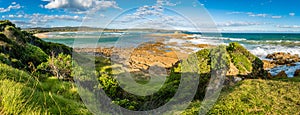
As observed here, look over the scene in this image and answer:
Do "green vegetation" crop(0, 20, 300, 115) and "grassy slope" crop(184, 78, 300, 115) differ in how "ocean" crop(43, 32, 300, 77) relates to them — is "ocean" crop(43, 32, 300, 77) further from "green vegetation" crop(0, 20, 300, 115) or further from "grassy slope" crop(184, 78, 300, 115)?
"grassy slope" crop(184, 78, 300, 115)

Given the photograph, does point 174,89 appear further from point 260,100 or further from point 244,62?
point 244,62

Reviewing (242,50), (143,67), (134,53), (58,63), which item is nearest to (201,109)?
(242,50)

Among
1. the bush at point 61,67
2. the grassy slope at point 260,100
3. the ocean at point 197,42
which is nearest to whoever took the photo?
the grassy slope at point 260,100

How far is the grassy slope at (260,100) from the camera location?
2.59 meters

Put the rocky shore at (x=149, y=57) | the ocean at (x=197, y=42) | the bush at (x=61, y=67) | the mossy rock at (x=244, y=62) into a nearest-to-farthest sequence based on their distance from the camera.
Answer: the mossy rock at (x=244, y=62), the bush at (x=61, y=67), the ocean at (x=197, y=42), the rocky shore at (x=149, y=57)

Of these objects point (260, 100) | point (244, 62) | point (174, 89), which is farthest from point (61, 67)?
point (260, 100)

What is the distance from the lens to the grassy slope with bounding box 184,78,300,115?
2590 millimetres

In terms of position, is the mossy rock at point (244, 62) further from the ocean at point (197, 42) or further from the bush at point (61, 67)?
the bush at point (61, 67)

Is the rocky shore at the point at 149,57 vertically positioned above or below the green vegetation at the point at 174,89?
below

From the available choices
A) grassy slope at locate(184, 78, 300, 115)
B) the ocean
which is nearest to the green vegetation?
grassy slope at locate(184, 78, 300, 115)

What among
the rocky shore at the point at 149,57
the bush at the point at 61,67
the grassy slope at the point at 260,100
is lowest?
the rocky shore at the point at 149,57

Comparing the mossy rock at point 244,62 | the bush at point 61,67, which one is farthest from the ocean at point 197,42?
the bush at point 61,67

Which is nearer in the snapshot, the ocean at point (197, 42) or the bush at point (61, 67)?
the bush at point (61, 67)

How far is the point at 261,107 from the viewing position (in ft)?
8.58
